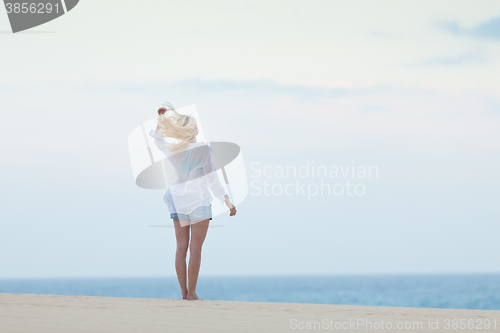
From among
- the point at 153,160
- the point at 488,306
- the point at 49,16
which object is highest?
the point at 49,16

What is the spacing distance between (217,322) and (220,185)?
1.80 m

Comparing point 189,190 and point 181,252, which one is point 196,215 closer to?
point 189,190

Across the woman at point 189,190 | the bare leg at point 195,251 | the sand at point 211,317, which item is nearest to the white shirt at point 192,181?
the woman at point 189,190

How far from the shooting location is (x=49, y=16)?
5754mm

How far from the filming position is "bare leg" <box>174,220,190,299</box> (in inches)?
179

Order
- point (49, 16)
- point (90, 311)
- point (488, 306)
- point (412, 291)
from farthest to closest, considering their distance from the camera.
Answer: point (412, 291), point (488, 306), point (49, 16), point (90, 311)

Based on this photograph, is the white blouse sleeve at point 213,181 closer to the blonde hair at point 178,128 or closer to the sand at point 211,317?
the blonde hair at point 178,128

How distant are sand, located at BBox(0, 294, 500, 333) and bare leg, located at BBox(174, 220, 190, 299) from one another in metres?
0.54

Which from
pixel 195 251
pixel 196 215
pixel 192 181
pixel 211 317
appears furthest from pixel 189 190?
pixel 211 317

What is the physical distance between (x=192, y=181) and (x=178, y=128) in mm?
479

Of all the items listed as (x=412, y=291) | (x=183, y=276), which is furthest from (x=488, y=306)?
(x=183, y=276)

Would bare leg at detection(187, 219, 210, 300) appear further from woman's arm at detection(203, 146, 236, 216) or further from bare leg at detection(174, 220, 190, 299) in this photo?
woman's arm at detection(203, 146, 236, 216)

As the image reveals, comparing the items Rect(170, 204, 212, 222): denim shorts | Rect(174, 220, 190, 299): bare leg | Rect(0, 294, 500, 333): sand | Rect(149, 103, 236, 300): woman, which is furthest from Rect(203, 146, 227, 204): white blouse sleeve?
Rect(0, 294, 500, 333): sand

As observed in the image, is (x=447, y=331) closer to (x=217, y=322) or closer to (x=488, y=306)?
(x=217, y=322)
